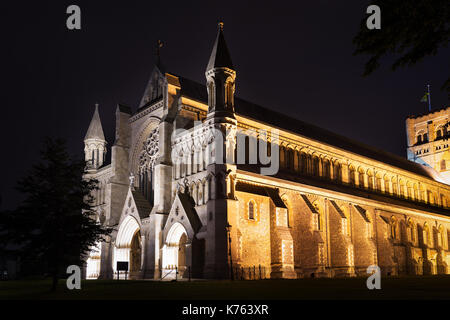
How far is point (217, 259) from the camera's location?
32.0 meters

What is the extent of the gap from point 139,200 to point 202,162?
846cm

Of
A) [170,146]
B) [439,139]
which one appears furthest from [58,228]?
[439,139]

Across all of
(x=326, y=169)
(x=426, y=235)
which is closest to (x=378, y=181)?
(x=426, y=235)

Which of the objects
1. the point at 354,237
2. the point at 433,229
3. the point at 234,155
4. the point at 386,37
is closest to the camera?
the point at 386,37

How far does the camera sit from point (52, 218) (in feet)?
77.4

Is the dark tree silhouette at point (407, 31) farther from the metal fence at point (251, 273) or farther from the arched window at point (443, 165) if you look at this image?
the arched window at point (443, 165)

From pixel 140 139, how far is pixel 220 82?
46.7 feet

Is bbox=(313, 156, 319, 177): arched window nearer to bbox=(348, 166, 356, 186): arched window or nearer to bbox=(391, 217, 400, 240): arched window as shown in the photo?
bbox=(348, 166, 356, 186): arched window

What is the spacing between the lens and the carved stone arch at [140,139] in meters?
45.5

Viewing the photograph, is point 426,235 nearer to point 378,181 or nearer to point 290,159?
point 378,181

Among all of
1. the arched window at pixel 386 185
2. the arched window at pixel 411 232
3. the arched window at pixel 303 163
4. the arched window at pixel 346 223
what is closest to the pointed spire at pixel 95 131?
the arched window at pixel 303 163

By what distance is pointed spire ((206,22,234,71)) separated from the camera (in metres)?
36.2
